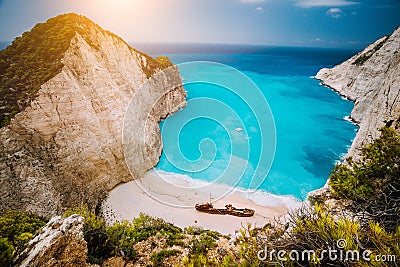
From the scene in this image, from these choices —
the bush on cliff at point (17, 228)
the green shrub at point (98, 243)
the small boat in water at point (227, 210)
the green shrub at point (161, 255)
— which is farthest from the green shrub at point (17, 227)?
the small boat in water at point (227, 210)

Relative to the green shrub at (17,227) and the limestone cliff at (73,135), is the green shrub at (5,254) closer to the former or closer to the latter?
the green shrub at (17,227)

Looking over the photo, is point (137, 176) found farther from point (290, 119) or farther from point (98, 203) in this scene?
point (290, 119)

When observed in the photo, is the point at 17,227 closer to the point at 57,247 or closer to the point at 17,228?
the point at 17,228

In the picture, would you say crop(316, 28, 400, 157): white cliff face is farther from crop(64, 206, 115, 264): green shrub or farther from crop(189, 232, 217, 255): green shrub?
crop(64, 206, 115, 264): green shrub

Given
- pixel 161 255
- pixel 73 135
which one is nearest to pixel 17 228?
pixel 161 255

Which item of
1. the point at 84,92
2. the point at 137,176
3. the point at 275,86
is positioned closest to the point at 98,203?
the point at 137,176
